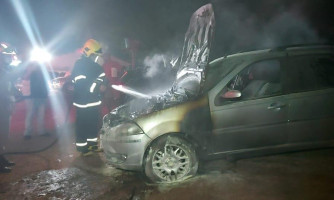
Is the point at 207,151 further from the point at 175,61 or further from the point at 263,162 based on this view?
the point at 175,61

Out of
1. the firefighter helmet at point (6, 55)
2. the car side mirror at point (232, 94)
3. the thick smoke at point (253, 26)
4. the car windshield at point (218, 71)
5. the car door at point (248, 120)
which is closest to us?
the car side mirror at point (232, 94)

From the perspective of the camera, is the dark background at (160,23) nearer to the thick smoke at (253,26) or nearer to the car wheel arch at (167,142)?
the thick smoke at (253,26)

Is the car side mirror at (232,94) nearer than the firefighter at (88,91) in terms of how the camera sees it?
Yes

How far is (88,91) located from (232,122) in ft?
9.75

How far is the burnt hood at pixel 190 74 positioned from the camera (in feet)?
14.4

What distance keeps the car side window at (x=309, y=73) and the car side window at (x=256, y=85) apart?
18cm

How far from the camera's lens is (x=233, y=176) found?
424 cm

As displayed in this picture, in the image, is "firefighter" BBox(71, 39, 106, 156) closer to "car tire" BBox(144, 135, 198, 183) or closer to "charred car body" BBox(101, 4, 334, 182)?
"charred car body" BBox(101, 4, 334, 182)

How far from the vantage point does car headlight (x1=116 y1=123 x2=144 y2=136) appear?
160 inches

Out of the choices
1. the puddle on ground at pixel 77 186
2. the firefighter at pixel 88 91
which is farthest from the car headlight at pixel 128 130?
the firefighter at pixel 88 91

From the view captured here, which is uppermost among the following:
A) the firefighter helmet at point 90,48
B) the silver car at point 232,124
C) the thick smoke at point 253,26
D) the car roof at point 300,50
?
the thick smoke at point 253,26

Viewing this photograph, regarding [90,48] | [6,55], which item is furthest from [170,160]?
[6,55]

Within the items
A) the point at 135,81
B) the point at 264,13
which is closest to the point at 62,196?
the point at 135,81

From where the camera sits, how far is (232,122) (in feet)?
13.5
